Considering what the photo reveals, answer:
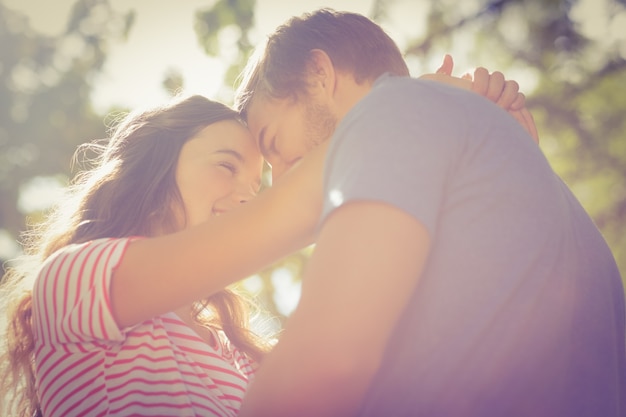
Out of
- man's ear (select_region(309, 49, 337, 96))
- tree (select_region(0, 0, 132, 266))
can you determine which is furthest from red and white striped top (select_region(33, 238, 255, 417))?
tree (select_region(0, 0, 132, 266))

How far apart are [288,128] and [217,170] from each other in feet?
1.11

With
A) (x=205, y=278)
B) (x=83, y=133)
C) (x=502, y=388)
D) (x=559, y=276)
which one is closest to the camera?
(x=502, y=388)

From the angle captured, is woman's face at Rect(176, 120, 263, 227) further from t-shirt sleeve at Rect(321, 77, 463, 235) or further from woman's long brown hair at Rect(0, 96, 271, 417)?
t-shirt sleeve at Rect(321, 77, 463, 235)

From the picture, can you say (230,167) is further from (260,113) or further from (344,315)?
(344,315)

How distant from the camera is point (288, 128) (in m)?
2.85

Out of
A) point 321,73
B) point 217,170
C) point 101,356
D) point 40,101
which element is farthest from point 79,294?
point 40,101

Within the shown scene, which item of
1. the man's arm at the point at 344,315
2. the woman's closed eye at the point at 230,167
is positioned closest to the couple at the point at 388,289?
the man's arm at the point at 344,315

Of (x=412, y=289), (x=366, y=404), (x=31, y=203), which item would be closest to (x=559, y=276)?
(x=412, y=289)

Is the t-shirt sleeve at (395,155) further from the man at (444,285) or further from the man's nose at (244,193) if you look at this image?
the man's nose at (244,193)

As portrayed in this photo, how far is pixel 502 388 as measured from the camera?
1.40m

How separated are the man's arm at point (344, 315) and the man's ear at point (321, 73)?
1529 mm

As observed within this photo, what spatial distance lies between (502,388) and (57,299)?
Result: 1290 millimetres

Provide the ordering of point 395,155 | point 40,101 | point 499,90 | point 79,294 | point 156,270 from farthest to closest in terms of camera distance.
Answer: point 40,101 < point 499,90 < point 79,294 < point 156,270 < point 395,155

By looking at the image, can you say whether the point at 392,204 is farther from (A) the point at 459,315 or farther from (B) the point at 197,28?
(B) the point at 197,28
